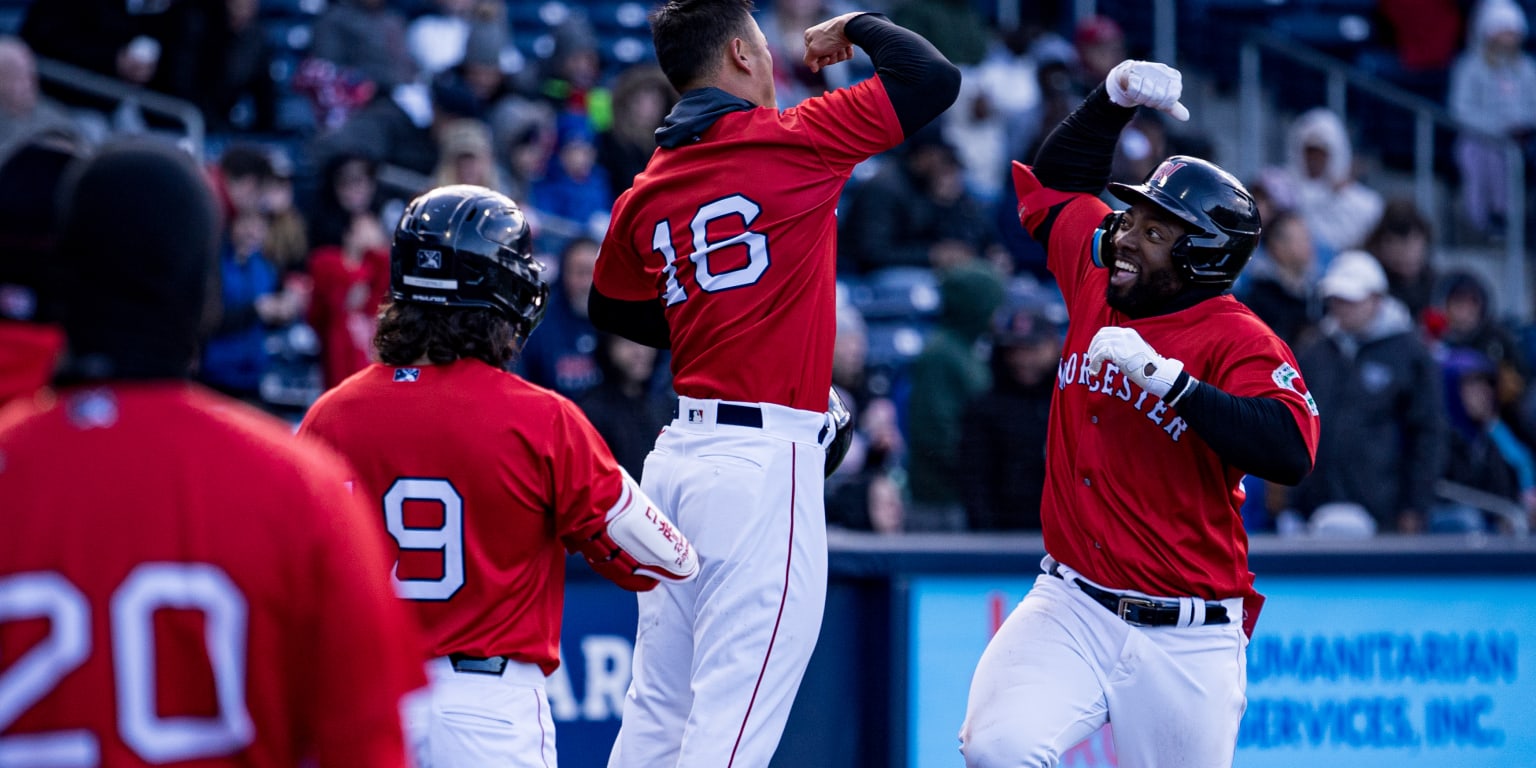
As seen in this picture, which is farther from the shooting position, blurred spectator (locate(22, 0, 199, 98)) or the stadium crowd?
blurred spectator (locate(22, 0, 199, 98))

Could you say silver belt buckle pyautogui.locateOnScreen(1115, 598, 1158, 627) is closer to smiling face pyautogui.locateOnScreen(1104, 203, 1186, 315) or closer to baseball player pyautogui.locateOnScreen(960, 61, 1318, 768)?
baseball player pyautogui.locateOnScreen(960, 61, 1318, 768)

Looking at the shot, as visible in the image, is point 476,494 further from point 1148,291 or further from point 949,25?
point 949,25

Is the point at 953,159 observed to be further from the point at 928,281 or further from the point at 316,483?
the point at 316,483

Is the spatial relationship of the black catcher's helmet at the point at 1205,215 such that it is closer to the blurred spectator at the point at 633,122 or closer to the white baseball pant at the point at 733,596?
the white baseball pant at the point at 733,596

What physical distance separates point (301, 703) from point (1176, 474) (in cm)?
291

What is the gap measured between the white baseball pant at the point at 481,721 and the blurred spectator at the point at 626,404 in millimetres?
3627

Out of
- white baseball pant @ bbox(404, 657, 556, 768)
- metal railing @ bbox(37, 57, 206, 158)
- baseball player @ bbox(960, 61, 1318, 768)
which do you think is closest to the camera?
white baseball pant @ bbox(404, 657, 556, 768)

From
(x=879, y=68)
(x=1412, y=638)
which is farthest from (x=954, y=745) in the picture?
(x=879, y=68)

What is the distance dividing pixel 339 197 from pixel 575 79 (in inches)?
107

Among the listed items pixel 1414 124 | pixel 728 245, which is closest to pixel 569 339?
pixel 728 245

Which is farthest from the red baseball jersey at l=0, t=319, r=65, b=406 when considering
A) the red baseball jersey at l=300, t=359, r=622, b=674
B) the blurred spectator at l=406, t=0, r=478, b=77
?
the blurred spectator at l=406, t=0, r=478, b=77

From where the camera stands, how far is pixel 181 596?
6.81 feet

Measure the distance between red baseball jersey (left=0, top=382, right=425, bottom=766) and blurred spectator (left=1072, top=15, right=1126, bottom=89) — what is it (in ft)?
38.4

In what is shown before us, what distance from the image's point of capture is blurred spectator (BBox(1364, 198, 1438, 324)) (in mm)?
10672
